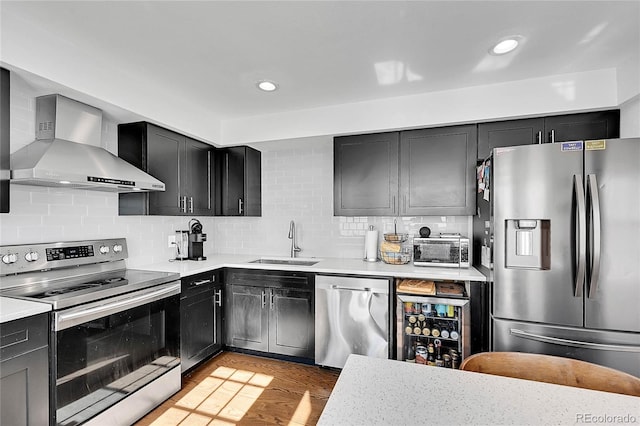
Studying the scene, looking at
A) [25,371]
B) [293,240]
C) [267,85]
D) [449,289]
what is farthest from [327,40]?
[25,371]

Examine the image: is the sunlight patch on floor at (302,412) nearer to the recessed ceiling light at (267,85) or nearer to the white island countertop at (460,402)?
the white island countertop at (460,402)

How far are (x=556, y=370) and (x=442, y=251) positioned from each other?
162 centimetres

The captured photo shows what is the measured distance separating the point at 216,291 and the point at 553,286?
2692 millimetres

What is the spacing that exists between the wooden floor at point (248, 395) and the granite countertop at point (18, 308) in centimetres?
105

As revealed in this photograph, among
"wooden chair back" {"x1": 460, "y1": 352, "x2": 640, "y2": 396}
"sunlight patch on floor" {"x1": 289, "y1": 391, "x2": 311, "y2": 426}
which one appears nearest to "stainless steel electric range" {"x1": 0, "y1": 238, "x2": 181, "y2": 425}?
"sunlight patch on floor" {"x1": 289, "y1": 391, "x2": 311, "y2": 426}

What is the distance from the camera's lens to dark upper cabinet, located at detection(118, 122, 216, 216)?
2.64m

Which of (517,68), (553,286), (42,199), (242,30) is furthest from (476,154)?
(42,199)

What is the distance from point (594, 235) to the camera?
6.18ft

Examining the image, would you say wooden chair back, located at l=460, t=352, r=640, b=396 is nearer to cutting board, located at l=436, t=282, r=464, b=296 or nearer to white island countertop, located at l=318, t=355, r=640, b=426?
white island countertop, located at l=318, t=355, r=640, b=426

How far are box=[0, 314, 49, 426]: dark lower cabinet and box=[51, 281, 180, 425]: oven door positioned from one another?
0.14 feet

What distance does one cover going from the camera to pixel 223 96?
9.16 feet

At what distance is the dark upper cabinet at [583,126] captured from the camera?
2.39 m

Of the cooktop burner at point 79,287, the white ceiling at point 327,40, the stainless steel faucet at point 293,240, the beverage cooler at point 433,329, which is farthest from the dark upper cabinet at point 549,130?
the cooktop burner at point 79,287

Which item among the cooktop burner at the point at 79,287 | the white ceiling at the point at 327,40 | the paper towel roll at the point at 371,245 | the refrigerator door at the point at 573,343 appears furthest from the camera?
the paper towel roll at the point at 371,245
